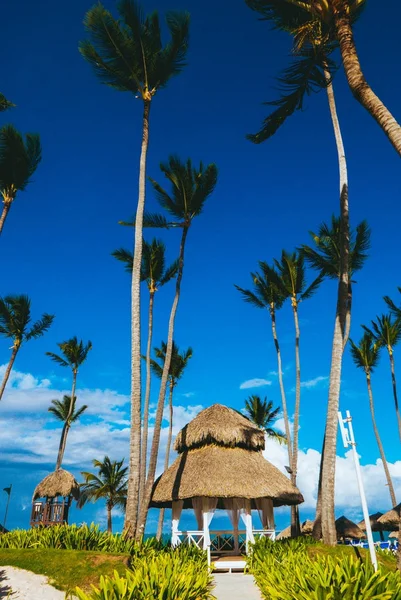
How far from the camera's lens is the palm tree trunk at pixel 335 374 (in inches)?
514

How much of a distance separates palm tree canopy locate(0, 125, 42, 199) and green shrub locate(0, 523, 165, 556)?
13.8 meters

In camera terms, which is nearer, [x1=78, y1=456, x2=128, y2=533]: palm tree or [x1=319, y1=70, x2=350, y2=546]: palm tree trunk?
[x1=319, y1=70, x2=350, y2=546]: palm tree trunk

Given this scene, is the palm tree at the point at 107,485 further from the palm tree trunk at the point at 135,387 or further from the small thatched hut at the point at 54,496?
the palm tree trunk at the point at 135,387

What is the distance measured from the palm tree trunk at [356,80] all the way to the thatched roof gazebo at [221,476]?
12440 millimetres

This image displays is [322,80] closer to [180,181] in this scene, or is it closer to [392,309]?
[180,181]

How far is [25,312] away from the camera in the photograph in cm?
3005

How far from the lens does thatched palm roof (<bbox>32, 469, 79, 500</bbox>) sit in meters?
28.7

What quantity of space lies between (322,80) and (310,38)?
977mm

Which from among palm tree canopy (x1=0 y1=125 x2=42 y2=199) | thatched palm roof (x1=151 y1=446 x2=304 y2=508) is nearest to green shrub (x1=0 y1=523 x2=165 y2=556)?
thatched palm roof (x1=151 y1=446 x2=304 y2=508)

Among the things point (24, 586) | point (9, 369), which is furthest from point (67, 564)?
point (9, 369)

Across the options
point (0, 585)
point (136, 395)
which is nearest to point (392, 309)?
point (136, 395)

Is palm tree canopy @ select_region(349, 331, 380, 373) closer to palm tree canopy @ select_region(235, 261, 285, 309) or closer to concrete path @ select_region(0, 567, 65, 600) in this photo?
palm tree canopy @ select_region(235, 261, 285, 309)

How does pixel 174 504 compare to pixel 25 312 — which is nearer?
pixel 174 504

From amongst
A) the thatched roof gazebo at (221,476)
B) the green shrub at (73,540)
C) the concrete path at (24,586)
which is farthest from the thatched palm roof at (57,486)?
the concrete path at (24,586)
